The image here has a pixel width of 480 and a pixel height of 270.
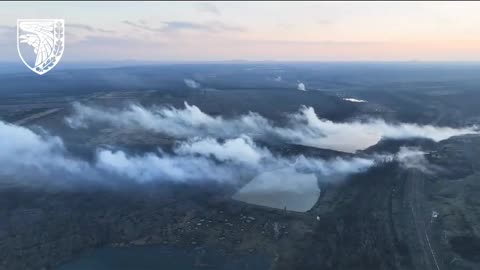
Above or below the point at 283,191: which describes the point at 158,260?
below

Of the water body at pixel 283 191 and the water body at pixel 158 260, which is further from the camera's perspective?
the water body at pixel 283 191

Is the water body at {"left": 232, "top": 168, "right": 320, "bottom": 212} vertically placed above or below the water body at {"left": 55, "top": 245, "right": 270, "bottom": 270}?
above

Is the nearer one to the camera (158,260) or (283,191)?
(158,260)

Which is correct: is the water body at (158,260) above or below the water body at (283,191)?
below

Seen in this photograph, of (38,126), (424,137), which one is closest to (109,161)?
(38,126)

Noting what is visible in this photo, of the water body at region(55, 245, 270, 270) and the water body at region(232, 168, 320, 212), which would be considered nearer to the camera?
the water body at region(55, 245, 270, 270)
